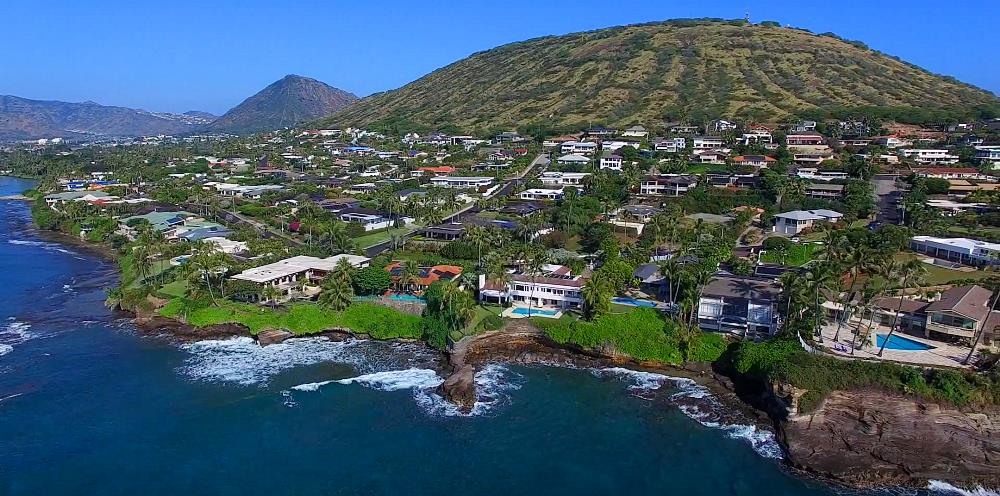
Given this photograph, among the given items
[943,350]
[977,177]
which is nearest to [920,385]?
[943,350]

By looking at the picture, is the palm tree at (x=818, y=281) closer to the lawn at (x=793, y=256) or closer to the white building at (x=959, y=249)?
the lawn at (x=793, y=256)

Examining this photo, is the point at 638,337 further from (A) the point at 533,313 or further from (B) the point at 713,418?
(B) the point at 713,418

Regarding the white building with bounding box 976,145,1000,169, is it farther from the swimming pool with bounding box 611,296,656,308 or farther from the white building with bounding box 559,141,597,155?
the swimming pool with bounding box 611,296,656,308

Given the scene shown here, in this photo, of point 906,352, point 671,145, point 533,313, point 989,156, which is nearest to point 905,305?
point 906,352

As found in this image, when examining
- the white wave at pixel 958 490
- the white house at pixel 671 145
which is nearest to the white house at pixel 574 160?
the white house at pixel 671 145

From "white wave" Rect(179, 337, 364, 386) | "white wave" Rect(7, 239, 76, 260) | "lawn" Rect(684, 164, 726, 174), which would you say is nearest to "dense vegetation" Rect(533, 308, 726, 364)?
"white wave" Rect(179, 337, 364, 386)

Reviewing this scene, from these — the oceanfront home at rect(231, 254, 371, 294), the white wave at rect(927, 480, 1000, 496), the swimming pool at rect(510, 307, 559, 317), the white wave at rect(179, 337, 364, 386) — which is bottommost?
the white wave at rect(927, 480, 1000, 496)
